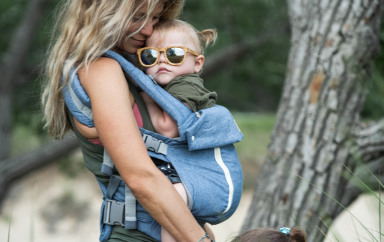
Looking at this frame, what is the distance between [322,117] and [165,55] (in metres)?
1.64

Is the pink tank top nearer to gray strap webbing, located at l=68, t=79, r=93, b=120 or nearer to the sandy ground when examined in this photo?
gray strap webbing, located at l=68, t=79, r=93, b=120

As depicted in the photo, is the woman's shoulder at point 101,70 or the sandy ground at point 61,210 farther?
the sandy ground at point 61,210

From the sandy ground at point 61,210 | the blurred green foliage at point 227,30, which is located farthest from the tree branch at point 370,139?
the sandy ground at point 61,210

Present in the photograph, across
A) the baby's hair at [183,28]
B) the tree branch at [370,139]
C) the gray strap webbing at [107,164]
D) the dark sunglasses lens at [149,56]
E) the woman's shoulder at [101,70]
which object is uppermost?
the baby's hair at [183,28]

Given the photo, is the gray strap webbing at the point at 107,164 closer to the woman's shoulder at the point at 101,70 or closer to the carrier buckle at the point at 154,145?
the carrier buckle at the point at 154,145

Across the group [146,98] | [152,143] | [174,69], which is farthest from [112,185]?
[174,69]

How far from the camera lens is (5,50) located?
924 cm

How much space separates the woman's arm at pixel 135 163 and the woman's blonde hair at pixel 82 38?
15cm

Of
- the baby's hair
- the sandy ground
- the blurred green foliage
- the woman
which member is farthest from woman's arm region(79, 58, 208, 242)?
the sandy ground

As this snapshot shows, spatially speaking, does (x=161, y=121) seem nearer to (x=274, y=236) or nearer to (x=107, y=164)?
(x=107, y=164)

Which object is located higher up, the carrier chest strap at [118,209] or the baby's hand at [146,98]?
the baby's hand at [146,98]

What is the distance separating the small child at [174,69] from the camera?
6.01ft

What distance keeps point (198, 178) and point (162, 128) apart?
0.65 feet

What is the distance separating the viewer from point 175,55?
197 cm
